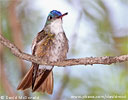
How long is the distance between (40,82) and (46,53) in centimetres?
51

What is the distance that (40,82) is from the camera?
4.87 m

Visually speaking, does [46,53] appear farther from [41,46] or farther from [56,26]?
[56,26]

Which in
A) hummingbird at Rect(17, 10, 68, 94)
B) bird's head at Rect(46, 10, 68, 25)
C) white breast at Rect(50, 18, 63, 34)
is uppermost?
bird's head at Rect(46, 10, 68, 25)

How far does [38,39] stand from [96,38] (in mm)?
2292

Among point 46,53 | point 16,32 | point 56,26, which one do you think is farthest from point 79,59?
point 16,32

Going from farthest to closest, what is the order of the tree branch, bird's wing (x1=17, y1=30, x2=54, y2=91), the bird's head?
the bird's head, bird's wing (x1=17, y1=30, x2=54, y2=91), the tree branch

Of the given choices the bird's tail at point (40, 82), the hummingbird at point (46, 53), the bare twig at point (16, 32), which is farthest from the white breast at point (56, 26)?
the bare twig at point (16, 32)

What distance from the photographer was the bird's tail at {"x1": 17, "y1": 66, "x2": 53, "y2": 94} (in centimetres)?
470

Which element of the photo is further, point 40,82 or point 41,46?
point 40,82

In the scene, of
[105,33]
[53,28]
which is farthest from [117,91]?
[105,33]

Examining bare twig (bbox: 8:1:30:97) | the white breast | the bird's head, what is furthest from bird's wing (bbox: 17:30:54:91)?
bare twig (bbox: 8:1:30:97)

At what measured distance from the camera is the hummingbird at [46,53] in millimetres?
4633

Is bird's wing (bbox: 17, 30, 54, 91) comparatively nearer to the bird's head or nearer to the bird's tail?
the bird's tail

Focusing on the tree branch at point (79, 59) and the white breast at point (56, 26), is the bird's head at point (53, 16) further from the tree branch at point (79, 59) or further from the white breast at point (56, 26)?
the tree branch at point (79, 59)
